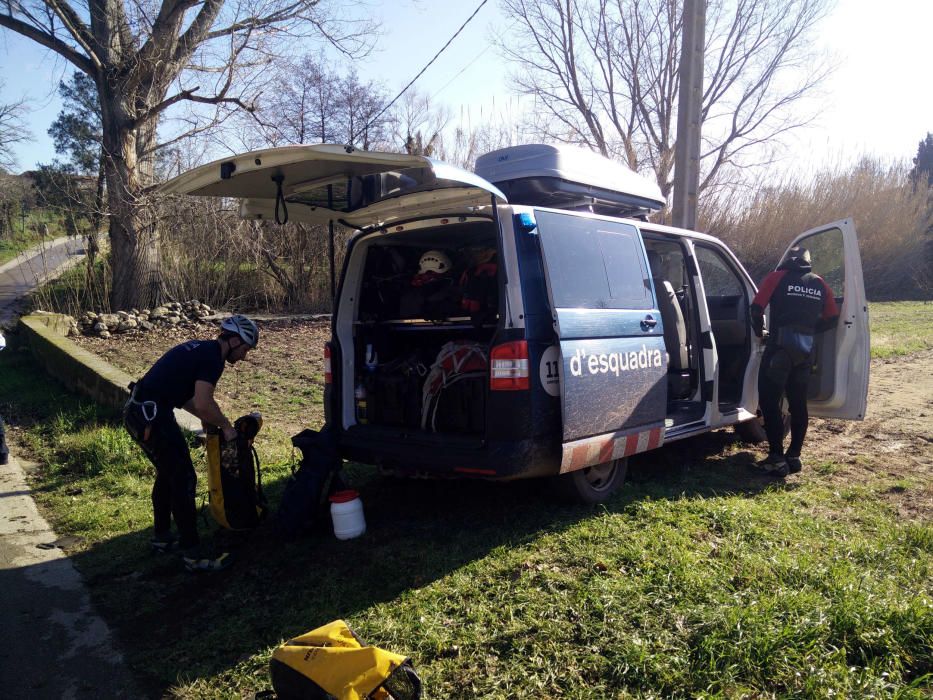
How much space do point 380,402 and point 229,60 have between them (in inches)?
486

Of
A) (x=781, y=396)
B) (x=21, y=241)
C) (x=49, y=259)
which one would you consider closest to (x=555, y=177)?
(x=781, y=396)

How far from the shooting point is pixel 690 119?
9.09 metres

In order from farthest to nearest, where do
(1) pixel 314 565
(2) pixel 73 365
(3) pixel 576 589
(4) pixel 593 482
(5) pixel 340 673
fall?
(2) pixel 73 365
(4) pixel 593 482
(1) pixel 314 565
(3) pixel 576 589
(5) pixel 340 673

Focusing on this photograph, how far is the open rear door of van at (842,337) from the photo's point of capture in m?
5.52

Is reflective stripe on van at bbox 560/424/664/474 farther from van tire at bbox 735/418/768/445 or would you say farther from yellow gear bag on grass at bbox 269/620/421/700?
van tire at bbox 735/418/768/445

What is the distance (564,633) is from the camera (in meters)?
2.96

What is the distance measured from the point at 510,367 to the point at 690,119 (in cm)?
688

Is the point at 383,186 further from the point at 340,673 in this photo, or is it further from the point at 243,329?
the point at 340,673

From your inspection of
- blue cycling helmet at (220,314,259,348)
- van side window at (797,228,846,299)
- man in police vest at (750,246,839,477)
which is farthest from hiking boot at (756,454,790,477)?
blue cycling helmet at (220,314,259,348)

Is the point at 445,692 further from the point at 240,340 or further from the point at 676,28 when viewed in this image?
the point at 676,28

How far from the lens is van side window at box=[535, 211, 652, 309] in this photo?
407 cm

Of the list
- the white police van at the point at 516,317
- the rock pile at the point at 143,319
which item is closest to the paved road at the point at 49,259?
the rock pile at the point at 143,319

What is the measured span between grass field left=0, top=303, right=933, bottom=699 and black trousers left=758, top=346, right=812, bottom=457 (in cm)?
31

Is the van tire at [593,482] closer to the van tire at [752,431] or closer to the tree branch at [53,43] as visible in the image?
the van tire at [752,431]
